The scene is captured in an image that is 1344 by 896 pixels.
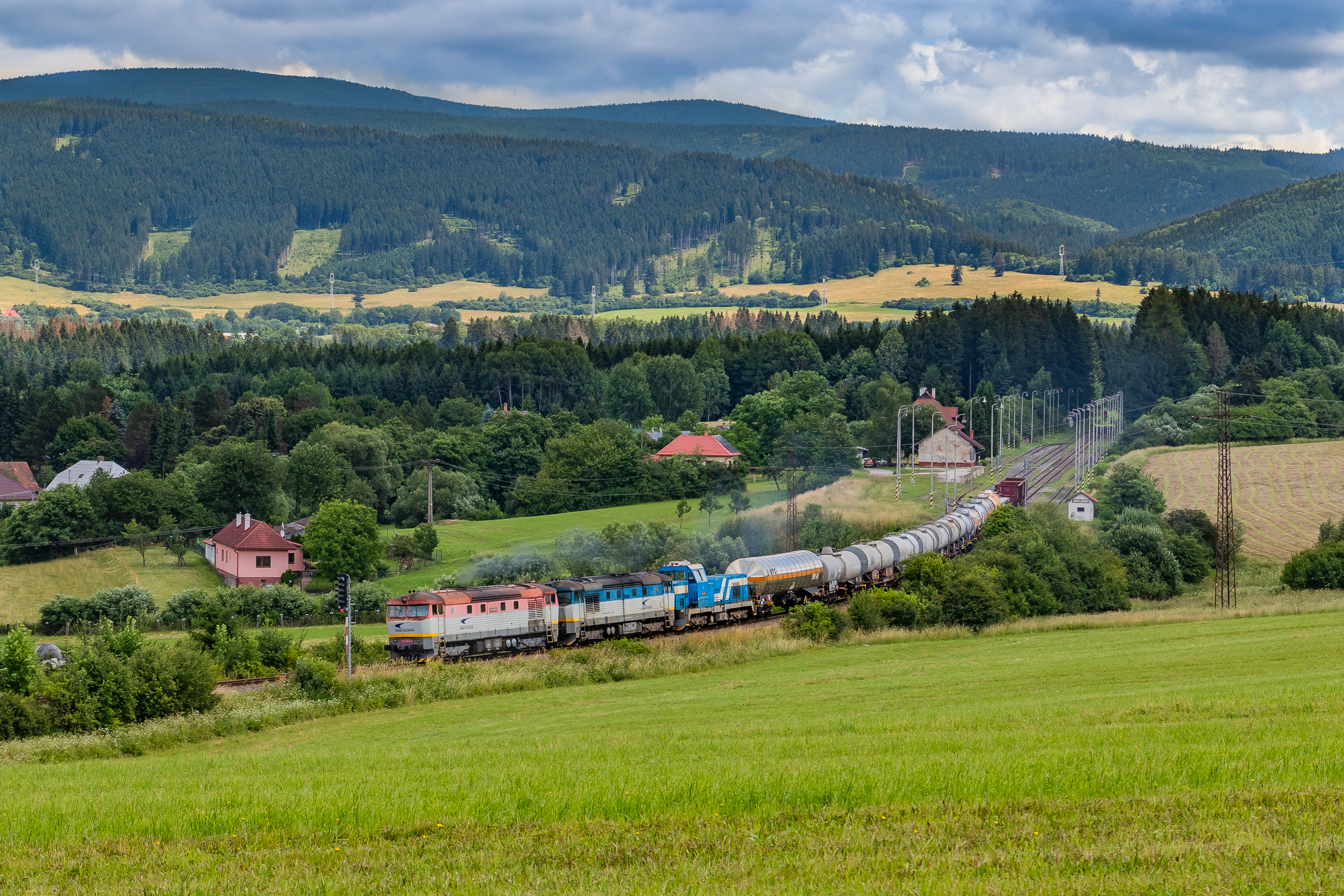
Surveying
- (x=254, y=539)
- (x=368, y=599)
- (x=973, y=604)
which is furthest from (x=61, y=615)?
(x=973, y=604)

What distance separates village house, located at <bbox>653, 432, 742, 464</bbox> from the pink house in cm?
4874

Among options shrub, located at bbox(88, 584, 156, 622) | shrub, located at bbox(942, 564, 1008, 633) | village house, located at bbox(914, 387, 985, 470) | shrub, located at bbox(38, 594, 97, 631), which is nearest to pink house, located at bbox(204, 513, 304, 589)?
shrub, located at bbox(88, 584, 156, 622)

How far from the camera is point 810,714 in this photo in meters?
33.8

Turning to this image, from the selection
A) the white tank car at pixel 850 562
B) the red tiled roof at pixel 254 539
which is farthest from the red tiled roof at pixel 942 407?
the red tiled roof at pixel 254 539

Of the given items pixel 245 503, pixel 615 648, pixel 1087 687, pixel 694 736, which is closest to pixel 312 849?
pixel 694 736

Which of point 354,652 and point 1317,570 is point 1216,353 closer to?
point 1317,570

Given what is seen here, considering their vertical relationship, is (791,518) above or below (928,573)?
above

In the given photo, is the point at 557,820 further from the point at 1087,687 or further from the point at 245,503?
the point at 245,503

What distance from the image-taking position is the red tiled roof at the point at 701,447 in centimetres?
14100

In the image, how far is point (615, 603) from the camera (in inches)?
2421

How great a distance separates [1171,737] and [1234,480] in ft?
326

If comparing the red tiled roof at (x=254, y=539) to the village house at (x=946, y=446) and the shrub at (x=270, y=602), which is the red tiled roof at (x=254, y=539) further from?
the village house at (x=946, y=446)

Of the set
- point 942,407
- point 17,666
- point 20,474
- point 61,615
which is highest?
point 942,407

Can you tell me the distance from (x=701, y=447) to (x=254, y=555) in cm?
5863
